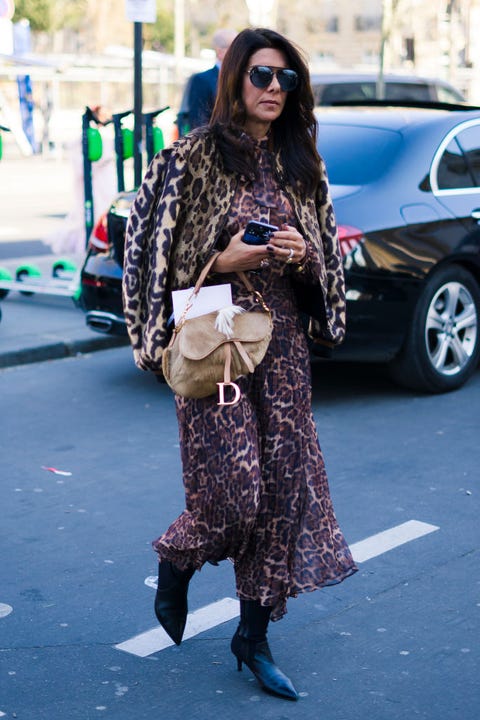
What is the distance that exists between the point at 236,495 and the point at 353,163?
4.24 meters

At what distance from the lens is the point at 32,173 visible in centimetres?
2817

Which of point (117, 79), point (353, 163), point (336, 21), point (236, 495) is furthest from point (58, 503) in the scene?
point (336, 21)

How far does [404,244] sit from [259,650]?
3845mm

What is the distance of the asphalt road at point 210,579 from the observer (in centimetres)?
367

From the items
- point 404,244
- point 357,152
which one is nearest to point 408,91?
point 357,152

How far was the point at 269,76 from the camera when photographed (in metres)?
3.54

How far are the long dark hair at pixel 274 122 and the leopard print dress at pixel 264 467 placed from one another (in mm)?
75

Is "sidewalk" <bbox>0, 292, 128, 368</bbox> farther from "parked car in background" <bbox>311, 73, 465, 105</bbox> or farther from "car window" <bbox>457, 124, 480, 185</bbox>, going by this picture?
"parked car in background" <bbox>311, 73, 465, 105</bbox>

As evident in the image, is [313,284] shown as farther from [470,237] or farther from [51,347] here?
[51,347]

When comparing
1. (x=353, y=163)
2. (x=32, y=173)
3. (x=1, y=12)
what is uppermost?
(x=1, y=12)

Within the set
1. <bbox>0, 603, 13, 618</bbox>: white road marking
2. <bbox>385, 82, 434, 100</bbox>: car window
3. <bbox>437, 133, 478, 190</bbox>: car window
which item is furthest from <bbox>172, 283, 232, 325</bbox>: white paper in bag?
<bbox>385, 82, 434, 100</bbox>: car window

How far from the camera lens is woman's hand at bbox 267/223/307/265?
11.3 feet

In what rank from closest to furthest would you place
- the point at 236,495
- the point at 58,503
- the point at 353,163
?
the point at 236,495, the point at 58,503, the point at 353,163

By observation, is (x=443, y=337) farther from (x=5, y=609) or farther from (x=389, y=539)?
(x=5, y=609)
